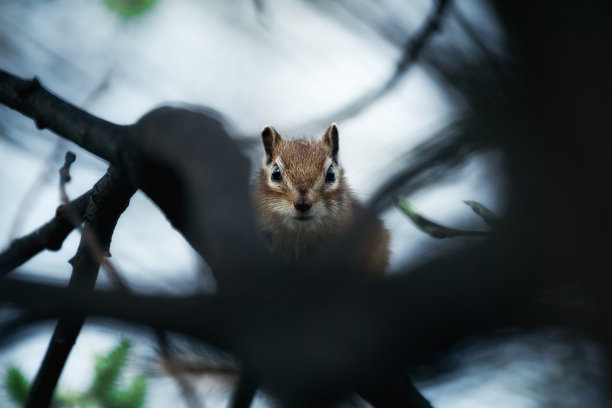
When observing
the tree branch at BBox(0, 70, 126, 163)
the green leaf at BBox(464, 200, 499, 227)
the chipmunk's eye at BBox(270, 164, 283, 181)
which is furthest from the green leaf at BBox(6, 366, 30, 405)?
the chipmunk's eye at BBox(270, 164, 283, 181)

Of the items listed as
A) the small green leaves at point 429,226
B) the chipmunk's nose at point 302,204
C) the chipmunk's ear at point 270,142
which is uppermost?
the chipmunk's ear at point 270,142

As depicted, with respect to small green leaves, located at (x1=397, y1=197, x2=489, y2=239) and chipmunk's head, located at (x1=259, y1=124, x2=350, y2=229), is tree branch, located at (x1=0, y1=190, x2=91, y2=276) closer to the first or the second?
chipmunk's head, located at (x1=259, y1=124, x2=350, y2=229)

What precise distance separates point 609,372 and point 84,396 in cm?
105

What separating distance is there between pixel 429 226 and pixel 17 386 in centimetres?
97

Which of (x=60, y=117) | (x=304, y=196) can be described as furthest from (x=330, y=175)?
(x=60, y=117)

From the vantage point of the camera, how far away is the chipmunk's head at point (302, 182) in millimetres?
2023

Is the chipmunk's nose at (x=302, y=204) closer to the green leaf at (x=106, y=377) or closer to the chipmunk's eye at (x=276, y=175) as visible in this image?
the chipmunk's eye at (x=276, y=175)

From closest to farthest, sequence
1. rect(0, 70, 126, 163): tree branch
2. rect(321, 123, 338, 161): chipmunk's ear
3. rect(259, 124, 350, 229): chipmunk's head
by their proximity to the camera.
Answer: rect(0, 70, 126, 163): tree branch < rect(259, 124, 350, 229): chipmunk's head < rect(321, 123, 338, 161): chipmunk's ear

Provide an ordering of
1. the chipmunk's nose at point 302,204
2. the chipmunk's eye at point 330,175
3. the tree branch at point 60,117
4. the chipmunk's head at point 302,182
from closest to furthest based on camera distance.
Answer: the tree branch at point 60,117
the chipmunk's nose at point 302,204
the chipmunk's head at point 302,182
the chipmunk's eye at point 330,175

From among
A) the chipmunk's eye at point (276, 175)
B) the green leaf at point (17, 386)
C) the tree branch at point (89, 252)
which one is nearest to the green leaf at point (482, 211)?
the tree branch at point (89, 252)

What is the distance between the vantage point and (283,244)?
2.30 meters

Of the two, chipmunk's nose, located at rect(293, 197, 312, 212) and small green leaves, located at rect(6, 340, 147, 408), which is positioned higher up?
chipmunk's nose, located at rect(293, 197, 312, 212)

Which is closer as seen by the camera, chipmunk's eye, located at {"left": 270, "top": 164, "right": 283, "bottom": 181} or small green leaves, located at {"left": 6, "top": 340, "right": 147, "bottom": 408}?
small green leaves, located at {"left": 6, "top": 340, "right": 147, "bottom": 408}

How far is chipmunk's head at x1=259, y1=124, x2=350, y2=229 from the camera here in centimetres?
202
